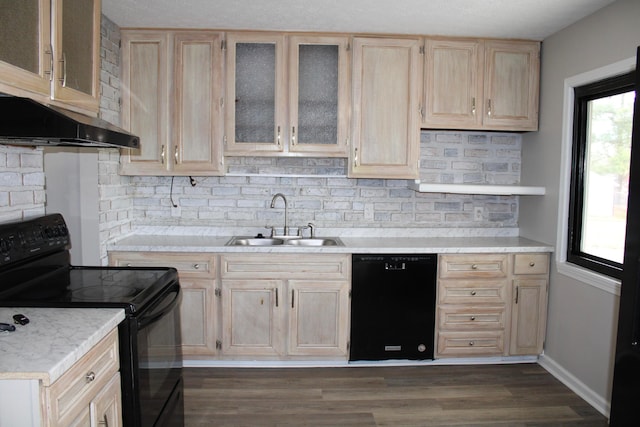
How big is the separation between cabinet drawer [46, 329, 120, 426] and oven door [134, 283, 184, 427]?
0.13m

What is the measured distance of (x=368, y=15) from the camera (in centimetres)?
298

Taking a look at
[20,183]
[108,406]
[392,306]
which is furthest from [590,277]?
[20,183]

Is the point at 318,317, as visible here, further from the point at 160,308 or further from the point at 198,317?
the point at 160,308

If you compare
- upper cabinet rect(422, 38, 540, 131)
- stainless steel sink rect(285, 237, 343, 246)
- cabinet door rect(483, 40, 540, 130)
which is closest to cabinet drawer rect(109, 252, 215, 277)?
stainless steel sink rect(285, 237, 343, 246)

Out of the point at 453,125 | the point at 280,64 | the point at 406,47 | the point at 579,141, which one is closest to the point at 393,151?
the point at 453,125

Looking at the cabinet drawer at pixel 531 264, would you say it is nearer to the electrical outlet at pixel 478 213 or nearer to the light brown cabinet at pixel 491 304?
the light brown cabinet at pixel 491 304

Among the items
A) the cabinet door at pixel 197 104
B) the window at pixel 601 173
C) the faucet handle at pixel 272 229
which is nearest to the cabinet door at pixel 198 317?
the faucet handle at pixel 272 229

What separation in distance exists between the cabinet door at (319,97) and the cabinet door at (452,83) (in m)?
0.63

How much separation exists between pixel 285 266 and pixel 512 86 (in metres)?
2.20

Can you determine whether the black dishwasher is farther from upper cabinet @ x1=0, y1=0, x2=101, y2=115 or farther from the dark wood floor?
upper cabinet @ x1=0, y1=0, x2=101, y2=115

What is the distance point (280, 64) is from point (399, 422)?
2534mm

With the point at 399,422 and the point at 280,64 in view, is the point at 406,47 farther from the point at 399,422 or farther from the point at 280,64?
the point at 399,422

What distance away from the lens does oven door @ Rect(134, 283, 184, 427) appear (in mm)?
1732

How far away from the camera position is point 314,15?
3.00m
